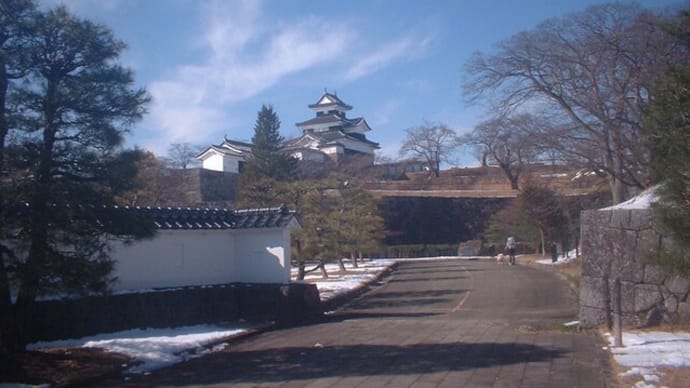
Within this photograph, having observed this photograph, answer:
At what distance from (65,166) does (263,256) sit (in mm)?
7497

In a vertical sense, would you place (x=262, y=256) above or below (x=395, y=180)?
below

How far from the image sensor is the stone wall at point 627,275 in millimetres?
11742

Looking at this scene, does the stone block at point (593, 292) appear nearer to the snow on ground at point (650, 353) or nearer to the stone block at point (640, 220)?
the snow on ground at point (650, 353)

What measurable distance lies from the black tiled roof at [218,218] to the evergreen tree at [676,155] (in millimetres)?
10179

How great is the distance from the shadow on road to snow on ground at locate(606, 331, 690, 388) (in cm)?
104

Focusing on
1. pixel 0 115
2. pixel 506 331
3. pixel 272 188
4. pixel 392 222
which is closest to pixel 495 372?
pixel 506 331

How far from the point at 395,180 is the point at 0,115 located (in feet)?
170

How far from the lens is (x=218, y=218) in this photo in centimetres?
1672

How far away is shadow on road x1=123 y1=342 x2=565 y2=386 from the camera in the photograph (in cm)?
917

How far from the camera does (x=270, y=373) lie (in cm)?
936

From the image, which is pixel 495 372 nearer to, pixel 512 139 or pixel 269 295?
pixel 269 295

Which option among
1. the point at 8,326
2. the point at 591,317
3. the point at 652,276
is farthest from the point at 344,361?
the point at 652,276

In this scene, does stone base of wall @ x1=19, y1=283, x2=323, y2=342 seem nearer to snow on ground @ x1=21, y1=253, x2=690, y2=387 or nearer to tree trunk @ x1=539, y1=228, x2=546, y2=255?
snow on ground @ x1=21, y1=253, x2=690, y2=387

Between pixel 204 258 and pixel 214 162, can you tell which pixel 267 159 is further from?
pixel 204 258
